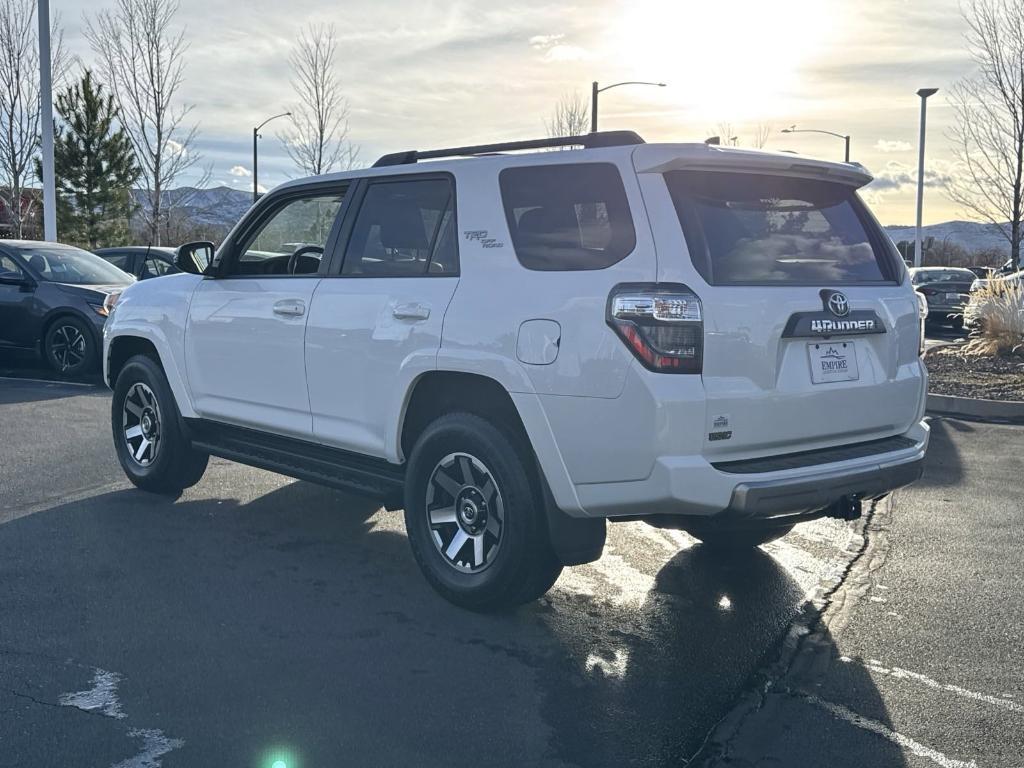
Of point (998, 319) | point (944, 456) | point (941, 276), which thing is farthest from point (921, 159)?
point (944, 456)

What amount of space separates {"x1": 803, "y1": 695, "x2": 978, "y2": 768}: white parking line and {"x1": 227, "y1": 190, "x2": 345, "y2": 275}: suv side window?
326cm

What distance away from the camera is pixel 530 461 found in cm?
438

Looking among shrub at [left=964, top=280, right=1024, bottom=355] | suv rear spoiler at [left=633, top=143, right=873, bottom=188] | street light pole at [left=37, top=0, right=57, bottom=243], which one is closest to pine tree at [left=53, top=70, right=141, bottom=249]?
street light pole at [left=37, top=0, right=57, bottom=243]

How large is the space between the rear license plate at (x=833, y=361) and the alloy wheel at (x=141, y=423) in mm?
4087

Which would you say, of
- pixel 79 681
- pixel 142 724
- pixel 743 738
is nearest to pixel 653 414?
pixel 743 738

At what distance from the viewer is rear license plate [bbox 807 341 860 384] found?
4.21 m

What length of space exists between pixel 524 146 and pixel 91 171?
40579mm

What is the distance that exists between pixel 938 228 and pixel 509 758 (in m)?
200

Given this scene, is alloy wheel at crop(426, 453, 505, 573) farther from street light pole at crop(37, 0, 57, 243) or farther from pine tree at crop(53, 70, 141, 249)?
pine tree at crop(53, 70, 141, 249)

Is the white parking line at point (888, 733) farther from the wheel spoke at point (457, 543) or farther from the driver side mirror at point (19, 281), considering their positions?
the driver side mirror at point (19, 281)

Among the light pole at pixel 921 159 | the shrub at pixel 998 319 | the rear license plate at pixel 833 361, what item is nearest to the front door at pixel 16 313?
the rear license plate at pixel 833 361

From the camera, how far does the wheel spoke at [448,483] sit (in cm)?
464

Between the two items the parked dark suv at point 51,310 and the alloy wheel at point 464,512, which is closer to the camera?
the alloy wheel at point 464,512

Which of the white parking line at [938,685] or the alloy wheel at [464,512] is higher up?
the alloy wheel at [464,512]
